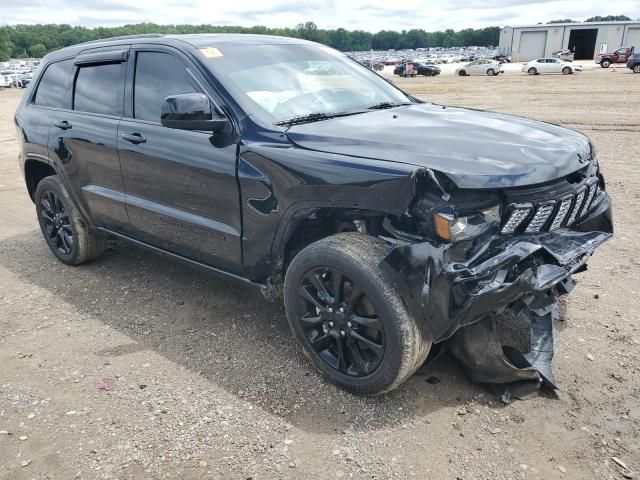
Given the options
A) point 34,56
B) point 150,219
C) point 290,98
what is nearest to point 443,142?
point 290,98

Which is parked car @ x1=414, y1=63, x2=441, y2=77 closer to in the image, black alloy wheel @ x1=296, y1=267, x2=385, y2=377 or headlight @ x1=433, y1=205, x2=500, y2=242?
black alloy wheel @ x1=296, y1=267, x2=385, y2=377

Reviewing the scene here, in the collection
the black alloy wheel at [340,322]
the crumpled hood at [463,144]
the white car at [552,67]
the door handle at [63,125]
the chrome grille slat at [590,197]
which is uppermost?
the crumpled hood at [463,144]

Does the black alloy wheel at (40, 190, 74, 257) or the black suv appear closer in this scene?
the black suv

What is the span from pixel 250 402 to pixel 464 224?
1.48 m

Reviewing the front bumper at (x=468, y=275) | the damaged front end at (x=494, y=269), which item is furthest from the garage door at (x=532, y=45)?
the front bumper at (x=468, y=275)

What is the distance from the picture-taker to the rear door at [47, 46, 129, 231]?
4059mm

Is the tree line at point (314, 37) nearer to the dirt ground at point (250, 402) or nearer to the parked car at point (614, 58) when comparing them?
the parked car at point (614, 58)

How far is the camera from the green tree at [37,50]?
9819 centimetres

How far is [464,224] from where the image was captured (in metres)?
2.51

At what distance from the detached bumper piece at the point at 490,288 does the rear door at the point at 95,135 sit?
2.48 metres

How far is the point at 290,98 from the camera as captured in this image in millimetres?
3477

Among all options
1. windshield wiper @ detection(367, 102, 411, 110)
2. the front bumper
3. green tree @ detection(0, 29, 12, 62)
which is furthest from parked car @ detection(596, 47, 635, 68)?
green tree @ detection(0, 29, 12, 62)

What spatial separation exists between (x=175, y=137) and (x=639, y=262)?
150 inches

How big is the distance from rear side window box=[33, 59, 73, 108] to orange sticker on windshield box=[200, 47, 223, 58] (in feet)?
5.57
